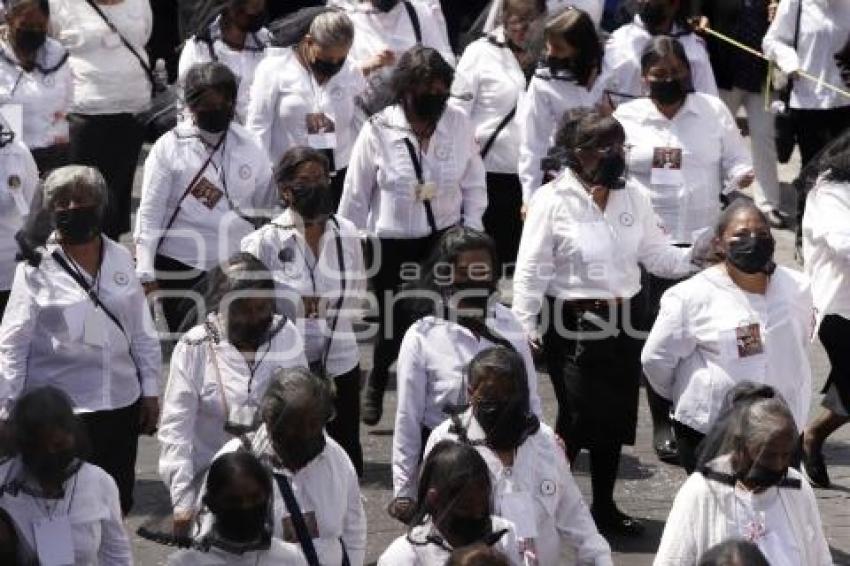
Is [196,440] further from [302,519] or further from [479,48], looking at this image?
[479,48]

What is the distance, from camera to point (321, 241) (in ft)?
37.4

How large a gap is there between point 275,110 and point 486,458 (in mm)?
4735

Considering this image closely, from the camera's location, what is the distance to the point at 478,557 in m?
7.55

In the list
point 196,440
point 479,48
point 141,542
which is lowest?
point 141,542

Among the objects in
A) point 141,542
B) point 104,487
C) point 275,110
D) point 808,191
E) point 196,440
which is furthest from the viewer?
point 275,110

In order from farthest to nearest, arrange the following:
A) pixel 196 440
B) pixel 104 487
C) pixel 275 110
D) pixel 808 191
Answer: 1. pixel 275 110
2. pixel 808 191
3. pixel 196 440
4. pixel 104 487

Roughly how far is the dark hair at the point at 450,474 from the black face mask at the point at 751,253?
213cm

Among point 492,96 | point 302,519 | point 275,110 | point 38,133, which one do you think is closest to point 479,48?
point 492,96

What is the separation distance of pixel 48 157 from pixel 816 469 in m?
4.48

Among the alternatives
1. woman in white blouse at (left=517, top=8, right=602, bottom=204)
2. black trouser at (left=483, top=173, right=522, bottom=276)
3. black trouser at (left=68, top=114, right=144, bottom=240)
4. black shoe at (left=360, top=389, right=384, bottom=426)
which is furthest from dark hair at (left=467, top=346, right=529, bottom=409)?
black trouser at (left=68, top=114, right=144, bottom=240)

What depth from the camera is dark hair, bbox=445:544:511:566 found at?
7547mm

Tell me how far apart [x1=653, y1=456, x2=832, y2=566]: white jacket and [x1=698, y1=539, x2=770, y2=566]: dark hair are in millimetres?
763

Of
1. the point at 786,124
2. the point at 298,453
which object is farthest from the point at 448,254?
Result: the point at 786,124

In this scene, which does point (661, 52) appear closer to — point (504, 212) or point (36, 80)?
point (504, 212)
